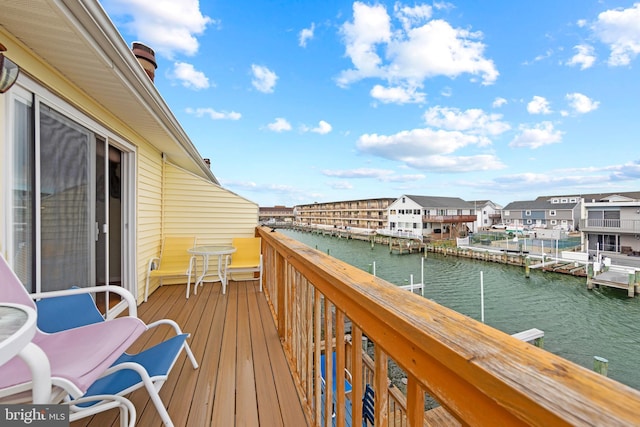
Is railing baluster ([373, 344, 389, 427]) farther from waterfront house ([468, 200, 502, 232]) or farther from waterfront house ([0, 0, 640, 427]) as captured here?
waterfront house ([468, 200, 502, 232])

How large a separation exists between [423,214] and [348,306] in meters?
30.7

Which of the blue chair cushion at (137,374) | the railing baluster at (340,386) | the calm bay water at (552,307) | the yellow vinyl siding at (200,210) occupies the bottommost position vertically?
the calm bay water at (552,307)

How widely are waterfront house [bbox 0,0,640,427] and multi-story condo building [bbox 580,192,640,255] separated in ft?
75.5

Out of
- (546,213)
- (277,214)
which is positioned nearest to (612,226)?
(546,213)

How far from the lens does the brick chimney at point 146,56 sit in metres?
3.94

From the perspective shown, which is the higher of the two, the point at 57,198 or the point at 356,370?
the point at 57,198

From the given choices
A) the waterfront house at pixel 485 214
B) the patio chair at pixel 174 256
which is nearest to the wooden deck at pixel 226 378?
the patio chair at pixel 174 256

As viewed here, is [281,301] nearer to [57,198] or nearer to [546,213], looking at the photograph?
[57,198]

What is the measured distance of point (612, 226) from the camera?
1806cm

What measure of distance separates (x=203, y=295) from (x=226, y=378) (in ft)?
7.18

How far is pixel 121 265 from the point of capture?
11.4ft

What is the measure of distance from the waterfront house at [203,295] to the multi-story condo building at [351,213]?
3371cm

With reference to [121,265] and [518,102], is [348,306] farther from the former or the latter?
[518,102]

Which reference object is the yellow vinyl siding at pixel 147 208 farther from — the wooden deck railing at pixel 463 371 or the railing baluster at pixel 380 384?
the railing baluster at pixel 380 384
